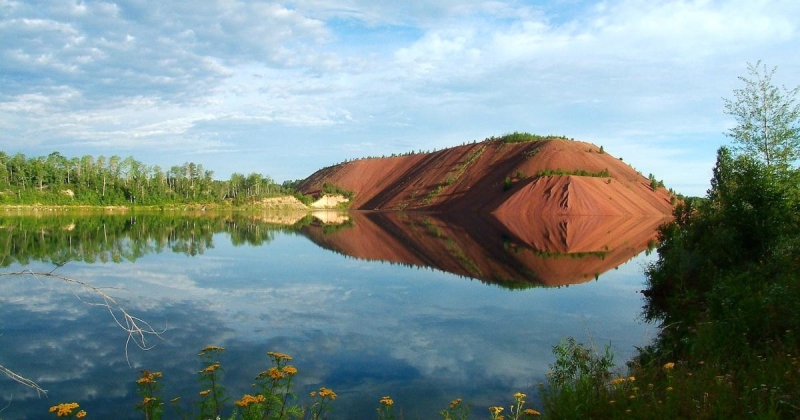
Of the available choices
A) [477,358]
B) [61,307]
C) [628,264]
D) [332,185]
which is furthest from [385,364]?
[332,185]

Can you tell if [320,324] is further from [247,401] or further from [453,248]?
[453,248]

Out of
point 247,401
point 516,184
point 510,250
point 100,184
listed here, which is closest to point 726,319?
point 247,401

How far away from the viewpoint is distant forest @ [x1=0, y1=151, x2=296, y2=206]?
96.9 meters

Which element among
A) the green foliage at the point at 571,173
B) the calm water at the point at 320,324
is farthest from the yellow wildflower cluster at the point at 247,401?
the green foliage at the point at 571,173

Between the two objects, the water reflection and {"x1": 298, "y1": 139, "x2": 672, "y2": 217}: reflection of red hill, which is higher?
{"x1": 298, "y1": 139, "x2": 672, "y2": 217}: reflection of red hill

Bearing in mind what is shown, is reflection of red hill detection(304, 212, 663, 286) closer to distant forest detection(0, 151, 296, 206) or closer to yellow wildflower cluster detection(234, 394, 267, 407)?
yellow wildflower cluster detection(234, 394, 267, 407)

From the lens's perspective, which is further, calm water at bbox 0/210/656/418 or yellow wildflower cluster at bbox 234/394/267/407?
calm water at bbox 0/210/656/418

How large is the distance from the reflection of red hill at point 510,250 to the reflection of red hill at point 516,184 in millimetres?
25110

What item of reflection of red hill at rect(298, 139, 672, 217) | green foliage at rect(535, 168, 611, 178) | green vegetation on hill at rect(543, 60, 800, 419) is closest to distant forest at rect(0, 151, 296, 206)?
reflection of red hill at rect(298, 139, 672, 217)

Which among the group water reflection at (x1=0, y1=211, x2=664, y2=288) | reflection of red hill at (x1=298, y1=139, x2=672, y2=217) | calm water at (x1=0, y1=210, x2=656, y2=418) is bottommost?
calm water at (x1=0, y1=210, x2=656, y2=418)

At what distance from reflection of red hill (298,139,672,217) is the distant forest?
32622mm

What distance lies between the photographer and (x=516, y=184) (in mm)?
83875

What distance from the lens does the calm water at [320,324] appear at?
9398 millimetres

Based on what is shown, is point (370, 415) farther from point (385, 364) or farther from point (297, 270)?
point (297, 270)
